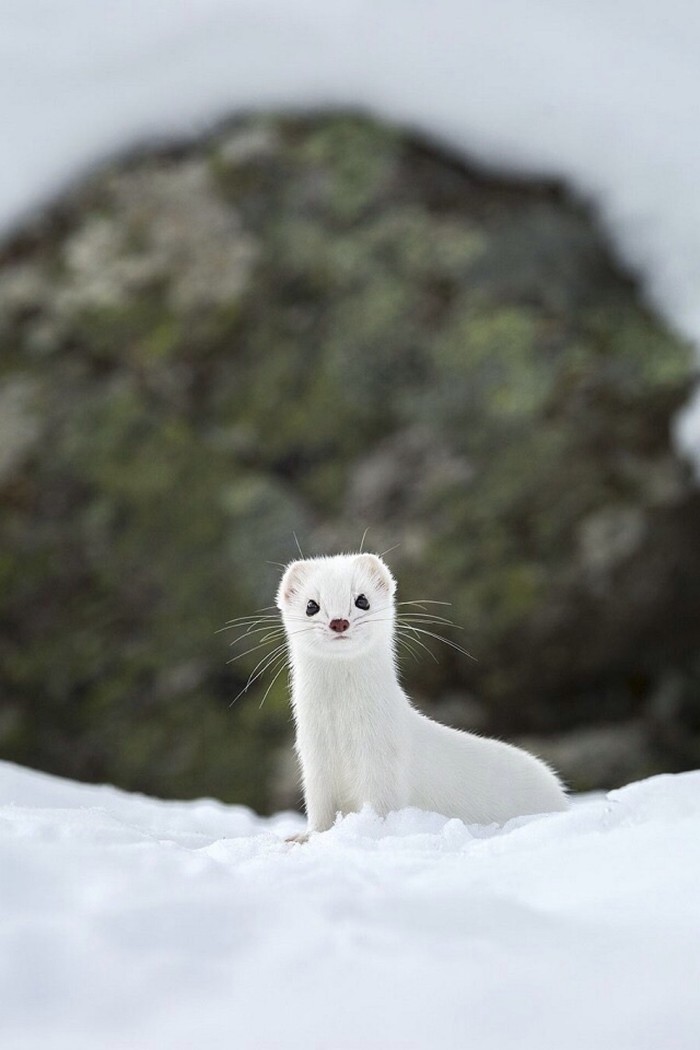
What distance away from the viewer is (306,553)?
5.81 m

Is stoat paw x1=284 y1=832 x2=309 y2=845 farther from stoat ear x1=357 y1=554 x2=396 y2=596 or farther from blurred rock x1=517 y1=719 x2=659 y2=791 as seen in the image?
blurred rock x1=517 y1=719 x2=659 y2=791

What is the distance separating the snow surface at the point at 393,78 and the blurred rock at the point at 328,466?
34cm

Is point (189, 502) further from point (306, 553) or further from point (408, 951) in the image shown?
point (408, 951)

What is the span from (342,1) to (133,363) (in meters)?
2.64

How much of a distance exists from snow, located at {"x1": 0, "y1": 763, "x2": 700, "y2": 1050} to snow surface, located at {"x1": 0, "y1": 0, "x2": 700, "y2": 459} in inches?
197

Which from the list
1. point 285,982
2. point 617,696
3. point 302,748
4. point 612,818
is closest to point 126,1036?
point 285,982

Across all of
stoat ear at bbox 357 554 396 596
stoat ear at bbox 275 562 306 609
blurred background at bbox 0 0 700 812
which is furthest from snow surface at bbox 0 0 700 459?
stoat ear at bbox 275 562 306 609

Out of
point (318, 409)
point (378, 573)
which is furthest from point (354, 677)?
point (318, 409)

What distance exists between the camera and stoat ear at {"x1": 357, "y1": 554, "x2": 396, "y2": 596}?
3068mm

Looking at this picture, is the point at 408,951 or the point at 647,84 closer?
the point at 408,951

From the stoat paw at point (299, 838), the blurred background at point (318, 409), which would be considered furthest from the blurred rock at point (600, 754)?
the stoat paw at point (299, 838)

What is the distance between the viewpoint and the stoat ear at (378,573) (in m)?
3.07

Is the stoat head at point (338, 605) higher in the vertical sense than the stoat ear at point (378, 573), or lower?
lower

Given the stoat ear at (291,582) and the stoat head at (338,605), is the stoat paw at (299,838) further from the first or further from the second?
the stoat ear at (291,582)
